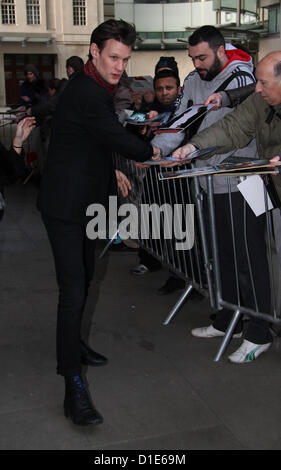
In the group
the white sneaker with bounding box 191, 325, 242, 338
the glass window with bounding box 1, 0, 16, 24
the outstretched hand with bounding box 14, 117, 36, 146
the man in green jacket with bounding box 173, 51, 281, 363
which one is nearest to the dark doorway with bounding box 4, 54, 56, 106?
the glass window with bounding box 1, 0, 16, 24

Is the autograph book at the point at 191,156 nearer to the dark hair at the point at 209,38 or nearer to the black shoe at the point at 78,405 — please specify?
the dark hair at the point at 209,38

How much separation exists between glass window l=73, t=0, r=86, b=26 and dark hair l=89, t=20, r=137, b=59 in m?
40.4

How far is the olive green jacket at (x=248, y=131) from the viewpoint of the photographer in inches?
132

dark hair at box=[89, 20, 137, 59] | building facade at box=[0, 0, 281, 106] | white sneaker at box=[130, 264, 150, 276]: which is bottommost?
white sneaker at box=[130, 264, 150, 276]

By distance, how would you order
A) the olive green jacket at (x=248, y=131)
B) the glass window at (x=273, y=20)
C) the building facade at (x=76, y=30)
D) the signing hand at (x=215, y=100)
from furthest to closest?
the building facade at (x=76, y=30) < the glass window at (x=273, y=20) < the signing hand at (x=215, y=100) < the olive green jacket at (x=248, y=131)

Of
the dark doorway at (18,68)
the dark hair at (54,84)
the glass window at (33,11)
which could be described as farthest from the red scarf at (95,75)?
the glass window at (33,11)

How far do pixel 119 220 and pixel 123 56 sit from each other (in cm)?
290

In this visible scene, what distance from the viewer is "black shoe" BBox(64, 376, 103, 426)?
9.49ft

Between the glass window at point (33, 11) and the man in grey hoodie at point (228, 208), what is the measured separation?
39.7m

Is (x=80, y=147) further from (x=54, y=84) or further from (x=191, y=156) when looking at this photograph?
(x=54, y=84)

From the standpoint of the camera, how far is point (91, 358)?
11.9 feet

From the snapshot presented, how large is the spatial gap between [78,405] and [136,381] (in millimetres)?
561

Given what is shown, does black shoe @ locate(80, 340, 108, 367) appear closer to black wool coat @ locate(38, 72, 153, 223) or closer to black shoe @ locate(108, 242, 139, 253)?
black wool coat @ locate(38, 72, 153, 223)

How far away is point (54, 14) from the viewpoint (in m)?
40.8
